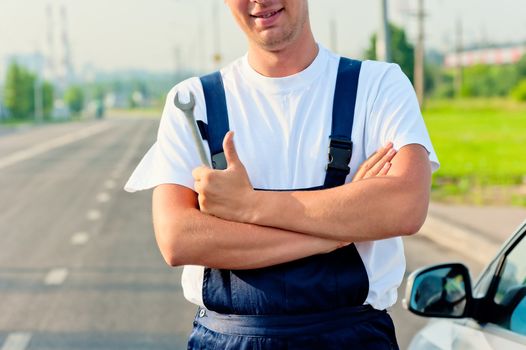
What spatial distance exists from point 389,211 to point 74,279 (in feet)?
25.2

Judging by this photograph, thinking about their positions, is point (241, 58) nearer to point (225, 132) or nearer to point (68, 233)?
point (225, 132)

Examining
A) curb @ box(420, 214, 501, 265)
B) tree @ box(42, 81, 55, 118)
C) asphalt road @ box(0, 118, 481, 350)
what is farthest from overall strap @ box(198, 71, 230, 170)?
tree @ box(42, 81, 55, 118)

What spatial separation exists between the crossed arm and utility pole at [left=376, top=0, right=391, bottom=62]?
14.2 metres

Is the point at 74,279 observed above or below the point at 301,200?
below

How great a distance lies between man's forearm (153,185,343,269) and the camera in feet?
8.39

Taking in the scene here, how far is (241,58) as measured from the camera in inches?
112

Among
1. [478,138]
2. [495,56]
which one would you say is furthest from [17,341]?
[495,56]

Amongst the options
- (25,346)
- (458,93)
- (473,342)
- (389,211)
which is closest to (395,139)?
(389,211)

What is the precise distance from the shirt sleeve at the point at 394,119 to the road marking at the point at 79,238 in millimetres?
10285

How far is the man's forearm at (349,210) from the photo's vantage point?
8.45 feet

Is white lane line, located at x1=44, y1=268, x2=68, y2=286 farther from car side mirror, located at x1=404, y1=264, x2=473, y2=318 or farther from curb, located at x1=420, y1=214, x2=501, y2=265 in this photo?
car side mirror, located at x1=404, y1=264, x2=473, y2=318

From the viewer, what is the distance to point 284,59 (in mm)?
2697

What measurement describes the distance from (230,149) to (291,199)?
0.20 m

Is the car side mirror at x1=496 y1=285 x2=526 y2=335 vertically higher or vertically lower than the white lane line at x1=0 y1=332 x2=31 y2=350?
higher
